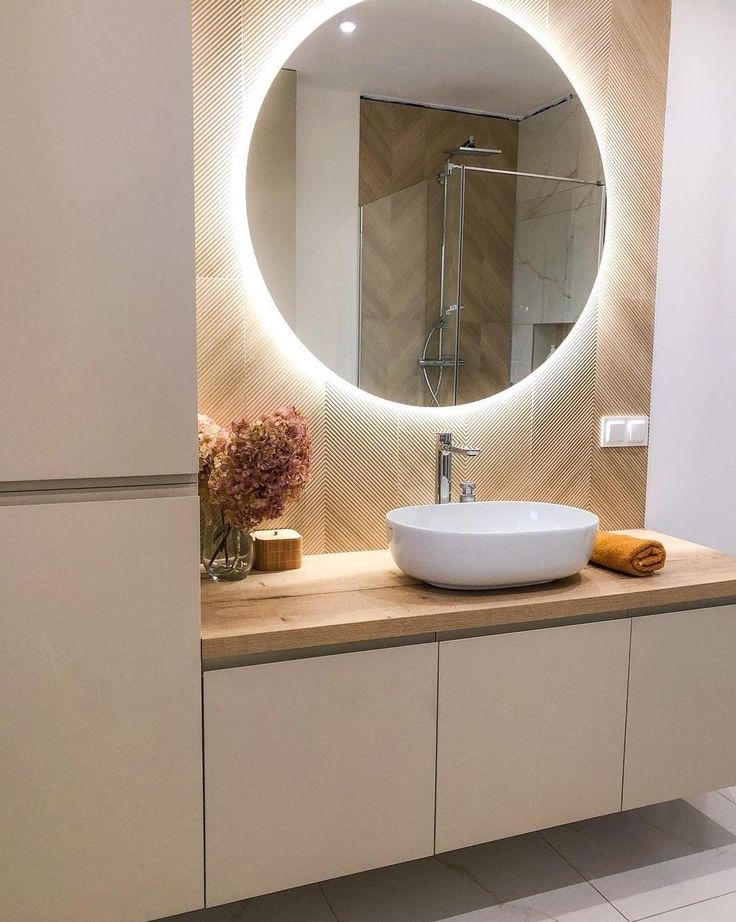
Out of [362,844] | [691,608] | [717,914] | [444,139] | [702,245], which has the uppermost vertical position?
[444,139]

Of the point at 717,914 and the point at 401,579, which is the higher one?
the point at 401,579

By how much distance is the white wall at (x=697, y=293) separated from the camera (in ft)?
7.52

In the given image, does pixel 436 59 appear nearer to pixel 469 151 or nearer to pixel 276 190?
pixel 469 151

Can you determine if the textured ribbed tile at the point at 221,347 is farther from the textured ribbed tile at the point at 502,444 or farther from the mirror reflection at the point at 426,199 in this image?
the textured ribbed tile at the point at 502,444

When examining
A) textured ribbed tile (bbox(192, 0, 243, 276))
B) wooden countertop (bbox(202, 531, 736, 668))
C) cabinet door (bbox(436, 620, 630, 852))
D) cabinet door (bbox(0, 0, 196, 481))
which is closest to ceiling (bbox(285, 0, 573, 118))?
textured ribbed tile (bbox(192, 0, 243, 276))

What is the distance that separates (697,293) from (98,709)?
1.95 m

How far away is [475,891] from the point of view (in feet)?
6.12

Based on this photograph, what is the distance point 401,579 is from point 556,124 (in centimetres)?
126

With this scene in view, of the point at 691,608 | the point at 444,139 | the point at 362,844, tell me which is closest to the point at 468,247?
the point at 444,139

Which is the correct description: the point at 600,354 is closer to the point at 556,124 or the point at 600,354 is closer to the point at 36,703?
the point at 556,124

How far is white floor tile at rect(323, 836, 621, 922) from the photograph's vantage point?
1.79 metres

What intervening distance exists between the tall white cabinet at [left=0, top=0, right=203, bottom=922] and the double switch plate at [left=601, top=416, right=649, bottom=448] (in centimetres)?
133

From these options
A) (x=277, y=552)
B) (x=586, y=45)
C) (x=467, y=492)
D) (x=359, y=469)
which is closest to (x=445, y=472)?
(x=467, y=492)

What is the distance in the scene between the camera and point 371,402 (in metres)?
2.05
